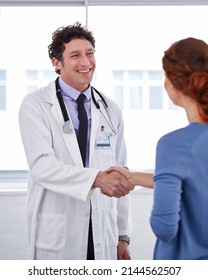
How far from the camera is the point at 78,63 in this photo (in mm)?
1877

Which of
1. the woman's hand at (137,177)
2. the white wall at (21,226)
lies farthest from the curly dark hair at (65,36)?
the white wall at (21,226)

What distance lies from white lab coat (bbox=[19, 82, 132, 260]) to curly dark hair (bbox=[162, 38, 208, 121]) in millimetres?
640

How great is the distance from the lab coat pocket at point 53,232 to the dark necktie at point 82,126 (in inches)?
9.2

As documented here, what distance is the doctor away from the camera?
1.70m

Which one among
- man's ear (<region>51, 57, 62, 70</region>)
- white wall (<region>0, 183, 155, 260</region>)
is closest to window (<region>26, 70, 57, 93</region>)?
white wall (<region>0, 183, 155, 260</region>)

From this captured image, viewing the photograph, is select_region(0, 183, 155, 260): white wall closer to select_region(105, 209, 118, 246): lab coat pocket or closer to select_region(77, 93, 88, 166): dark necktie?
select_region(105, 209, 118, 246): lab coat pocket

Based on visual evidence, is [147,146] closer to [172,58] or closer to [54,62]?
[54,62]

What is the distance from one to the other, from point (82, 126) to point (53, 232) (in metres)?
0.41

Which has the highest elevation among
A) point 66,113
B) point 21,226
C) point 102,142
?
point 66,113

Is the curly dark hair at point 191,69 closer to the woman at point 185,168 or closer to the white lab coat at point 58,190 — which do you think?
the woman at point 185,168

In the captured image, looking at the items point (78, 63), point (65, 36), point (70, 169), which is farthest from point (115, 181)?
point (65, 36)

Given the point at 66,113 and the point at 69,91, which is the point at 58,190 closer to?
the point at 66,113

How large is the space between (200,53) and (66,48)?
34.7 inches

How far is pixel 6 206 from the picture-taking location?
3105 mm
